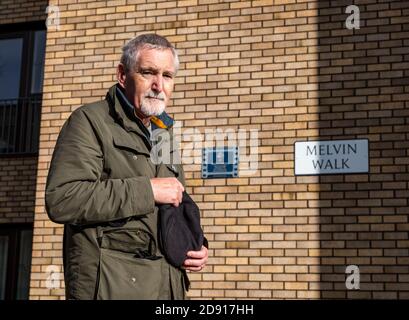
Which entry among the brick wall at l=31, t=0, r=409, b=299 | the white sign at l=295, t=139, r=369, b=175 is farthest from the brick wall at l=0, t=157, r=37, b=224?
the white sign at l=295, t=139, r=369, b=175

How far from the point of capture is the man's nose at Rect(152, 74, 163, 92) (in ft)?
7.33

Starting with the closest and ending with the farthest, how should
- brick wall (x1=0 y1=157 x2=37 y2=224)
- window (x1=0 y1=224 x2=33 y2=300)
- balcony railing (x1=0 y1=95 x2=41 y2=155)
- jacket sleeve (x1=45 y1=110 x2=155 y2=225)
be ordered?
jacket sleeve (x1=45 y1=110 x2=155 y2=225)
brick wall (x1=0 y1=157 x2=37 y2=224)
window (x1=0 y1=224 x2=33 y2=300)
balcony railing (x1=0 y1=95 x2=41 y2=155)

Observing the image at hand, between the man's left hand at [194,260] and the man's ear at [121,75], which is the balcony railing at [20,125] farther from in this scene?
the man's left hand at [194,260]

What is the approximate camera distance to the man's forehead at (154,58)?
2.24 meters

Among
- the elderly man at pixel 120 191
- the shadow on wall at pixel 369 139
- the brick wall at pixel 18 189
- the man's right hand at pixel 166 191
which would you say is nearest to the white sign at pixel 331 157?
the shadow on wall at pixel 369 139

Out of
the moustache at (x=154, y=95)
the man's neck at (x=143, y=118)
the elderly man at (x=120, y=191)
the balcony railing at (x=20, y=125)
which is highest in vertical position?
the balcony railing at (x=20, y=125)

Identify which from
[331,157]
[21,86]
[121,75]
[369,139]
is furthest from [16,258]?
[121,75]

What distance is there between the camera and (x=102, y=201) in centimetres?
204

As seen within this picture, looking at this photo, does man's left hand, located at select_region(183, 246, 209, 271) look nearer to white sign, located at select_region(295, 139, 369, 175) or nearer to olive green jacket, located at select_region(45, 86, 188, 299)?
olive green jacket, located at select_region(45, 86, 188, 299)

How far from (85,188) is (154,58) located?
1.70ft

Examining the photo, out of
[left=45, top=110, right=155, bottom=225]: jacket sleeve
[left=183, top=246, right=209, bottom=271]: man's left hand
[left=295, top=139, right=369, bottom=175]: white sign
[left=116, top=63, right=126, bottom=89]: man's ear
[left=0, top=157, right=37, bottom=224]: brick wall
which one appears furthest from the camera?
[left=0, top=157, right=37, bottom=224]: brick wall
